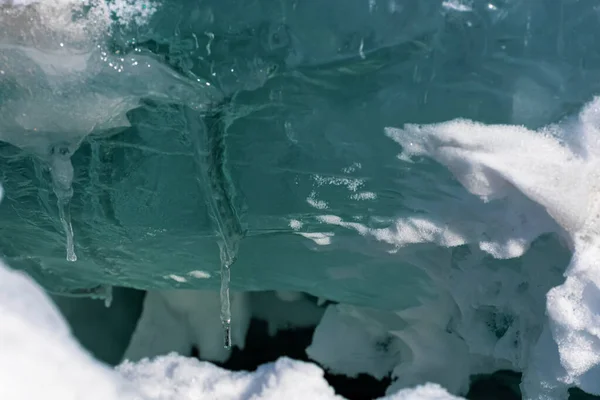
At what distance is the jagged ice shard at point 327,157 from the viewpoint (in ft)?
4.05

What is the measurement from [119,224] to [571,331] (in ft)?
4.55

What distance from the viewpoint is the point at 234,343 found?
2822 mm

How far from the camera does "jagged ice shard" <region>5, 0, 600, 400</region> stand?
1.23 m

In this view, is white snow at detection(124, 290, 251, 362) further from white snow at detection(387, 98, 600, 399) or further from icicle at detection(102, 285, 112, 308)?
white snow at detection(387, 98, 600, 399)

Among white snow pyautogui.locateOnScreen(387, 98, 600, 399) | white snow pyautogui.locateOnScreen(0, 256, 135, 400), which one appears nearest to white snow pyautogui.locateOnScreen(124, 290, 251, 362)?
white snow pyautogui.locateOnScreen(0, 256, 135, 400)

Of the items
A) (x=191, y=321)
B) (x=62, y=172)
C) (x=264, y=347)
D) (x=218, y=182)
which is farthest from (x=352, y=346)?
(x=62, y=172)

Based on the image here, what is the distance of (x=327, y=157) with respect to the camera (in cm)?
151

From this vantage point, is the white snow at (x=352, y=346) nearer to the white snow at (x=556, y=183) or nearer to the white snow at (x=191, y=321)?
the white snow at (x=191, y=321)

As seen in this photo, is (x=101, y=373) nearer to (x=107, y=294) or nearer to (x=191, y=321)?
(x=107, y=294)

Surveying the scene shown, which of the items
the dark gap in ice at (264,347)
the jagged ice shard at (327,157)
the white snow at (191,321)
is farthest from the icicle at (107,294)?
the dark gap in ice at (264,347)

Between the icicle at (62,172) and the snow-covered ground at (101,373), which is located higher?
the icicle at (62,172)

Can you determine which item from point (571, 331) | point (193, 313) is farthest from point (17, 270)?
point (571, 331)

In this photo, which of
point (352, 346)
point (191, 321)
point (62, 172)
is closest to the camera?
point (62, 172)

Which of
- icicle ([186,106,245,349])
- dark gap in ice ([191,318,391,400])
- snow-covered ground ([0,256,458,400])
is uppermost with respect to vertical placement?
icicle ([186,106,245,349])
